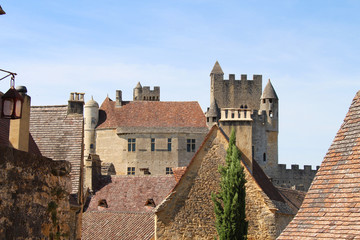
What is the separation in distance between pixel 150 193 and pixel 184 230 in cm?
1685

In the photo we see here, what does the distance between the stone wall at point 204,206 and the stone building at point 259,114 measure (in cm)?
4377

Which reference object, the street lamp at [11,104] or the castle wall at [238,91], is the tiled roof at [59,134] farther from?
the castle wall at [238,91]

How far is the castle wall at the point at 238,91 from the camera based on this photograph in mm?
75875

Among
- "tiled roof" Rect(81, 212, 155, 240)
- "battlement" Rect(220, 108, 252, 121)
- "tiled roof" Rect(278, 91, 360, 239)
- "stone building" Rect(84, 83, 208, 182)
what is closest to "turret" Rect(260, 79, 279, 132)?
"stone building" Rect(84, 83, 208, 182)

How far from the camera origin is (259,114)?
73000 mm

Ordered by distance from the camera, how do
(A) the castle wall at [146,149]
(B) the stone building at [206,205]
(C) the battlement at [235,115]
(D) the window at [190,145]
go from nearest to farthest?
(B) the stone building at [206,205] → (C) the battlement at [235,115] → (A) the castle wall at [146,149] → (D) the window at [190,145]

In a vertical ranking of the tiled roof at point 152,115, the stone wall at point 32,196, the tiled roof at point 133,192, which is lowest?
the stone wall at point 32,196

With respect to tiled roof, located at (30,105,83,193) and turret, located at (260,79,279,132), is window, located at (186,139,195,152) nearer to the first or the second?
turret, located at (260,79,279,132)

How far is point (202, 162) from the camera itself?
960 inches

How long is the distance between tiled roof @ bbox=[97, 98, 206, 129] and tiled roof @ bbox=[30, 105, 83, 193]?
45.1m

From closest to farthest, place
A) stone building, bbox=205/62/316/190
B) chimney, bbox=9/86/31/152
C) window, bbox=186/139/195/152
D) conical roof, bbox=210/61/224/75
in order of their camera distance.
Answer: chimney, bbox=9/86/31/152 < window, bbox=186/139/195/152 < stone building, bbox=205/62/316/190 < conical roof, bbox=210/61/224/75

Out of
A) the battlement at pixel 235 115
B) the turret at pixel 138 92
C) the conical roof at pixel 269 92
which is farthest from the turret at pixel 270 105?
the battlement at pixel 235 115

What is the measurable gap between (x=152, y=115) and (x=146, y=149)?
14.7 feet

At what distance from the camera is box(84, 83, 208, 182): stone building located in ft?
222
